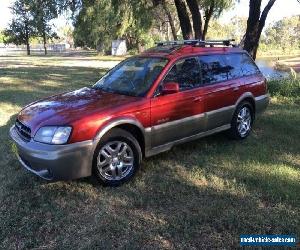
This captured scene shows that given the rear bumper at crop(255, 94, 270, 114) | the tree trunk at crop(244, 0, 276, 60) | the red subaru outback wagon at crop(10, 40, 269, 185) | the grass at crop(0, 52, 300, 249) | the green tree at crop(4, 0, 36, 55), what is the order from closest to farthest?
the grass at crop(0, 52, 300, 249)
the red subaru outback wagon at crop(10, 40, 269, 185)
the rear bumper at crop(255, 94, 270, 114)
the tree trunk at crop(244, 0, 276, 60)
the green tree at crop(4, 0, 36, 55)

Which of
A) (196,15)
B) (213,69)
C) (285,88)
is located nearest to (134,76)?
(213,69)

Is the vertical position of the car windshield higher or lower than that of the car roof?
lower

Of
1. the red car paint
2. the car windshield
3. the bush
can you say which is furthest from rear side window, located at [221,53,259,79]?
the bush

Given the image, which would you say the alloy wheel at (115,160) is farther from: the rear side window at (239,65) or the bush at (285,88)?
the bush at (285,88)

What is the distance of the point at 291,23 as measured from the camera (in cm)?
9100

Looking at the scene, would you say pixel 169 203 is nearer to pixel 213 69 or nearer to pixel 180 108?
pixel 180 108

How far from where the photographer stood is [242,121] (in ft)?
23.9

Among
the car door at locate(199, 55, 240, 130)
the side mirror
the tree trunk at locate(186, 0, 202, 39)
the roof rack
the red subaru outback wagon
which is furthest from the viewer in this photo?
the tree trunk at locate(186, 0, 202, 39)

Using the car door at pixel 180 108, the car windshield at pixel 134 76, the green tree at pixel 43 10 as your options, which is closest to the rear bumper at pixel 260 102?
the car door at pixel 180 108

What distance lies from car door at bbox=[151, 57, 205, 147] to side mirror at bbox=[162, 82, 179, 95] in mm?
68

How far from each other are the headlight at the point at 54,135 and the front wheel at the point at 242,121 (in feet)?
10.9

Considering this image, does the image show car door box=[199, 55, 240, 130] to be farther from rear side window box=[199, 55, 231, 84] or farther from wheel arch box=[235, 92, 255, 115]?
wheel arch box=[235, 92, 255, 115]

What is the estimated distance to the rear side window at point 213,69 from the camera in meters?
6.46

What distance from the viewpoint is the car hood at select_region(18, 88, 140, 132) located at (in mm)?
4969
